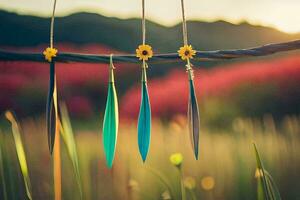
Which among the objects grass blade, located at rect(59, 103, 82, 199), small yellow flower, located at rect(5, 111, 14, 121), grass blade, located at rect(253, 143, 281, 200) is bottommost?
grass blade, located at rect(253, 143, 281, 200)

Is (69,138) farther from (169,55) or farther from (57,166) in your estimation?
(169,55)

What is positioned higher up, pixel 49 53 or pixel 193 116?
pixel 49 53

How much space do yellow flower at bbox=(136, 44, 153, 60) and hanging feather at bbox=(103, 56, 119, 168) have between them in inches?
3.3

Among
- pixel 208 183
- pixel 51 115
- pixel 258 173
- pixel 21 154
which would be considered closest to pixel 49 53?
pixel 51 115

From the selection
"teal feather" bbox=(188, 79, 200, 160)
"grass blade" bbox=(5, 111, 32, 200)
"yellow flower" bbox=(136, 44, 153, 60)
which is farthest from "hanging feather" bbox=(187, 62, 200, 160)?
"grass blade" bbox=(5, 111, 32, 200)

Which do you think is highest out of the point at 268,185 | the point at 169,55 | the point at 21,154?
the point at 169,55

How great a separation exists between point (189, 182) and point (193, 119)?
0.18 meters

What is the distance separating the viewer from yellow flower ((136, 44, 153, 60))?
1.21 m

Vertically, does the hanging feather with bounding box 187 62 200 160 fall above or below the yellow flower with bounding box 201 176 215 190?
above

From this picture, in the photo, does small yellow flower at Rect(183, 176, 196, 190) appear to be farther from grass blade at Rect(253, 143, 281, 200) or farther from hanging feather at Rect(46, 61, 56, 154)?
hanging feather at Rect(46, 61, 56, 154)

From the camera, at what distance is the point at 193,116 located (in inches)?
48.1

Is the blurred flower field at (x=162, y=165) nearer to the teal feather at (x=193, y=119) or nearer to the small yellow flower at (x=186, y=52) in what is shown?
the teal feather at (x=193, y=119)

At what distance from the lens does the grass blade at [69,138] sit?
1.25m

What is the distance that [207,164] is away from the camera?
125 cm
